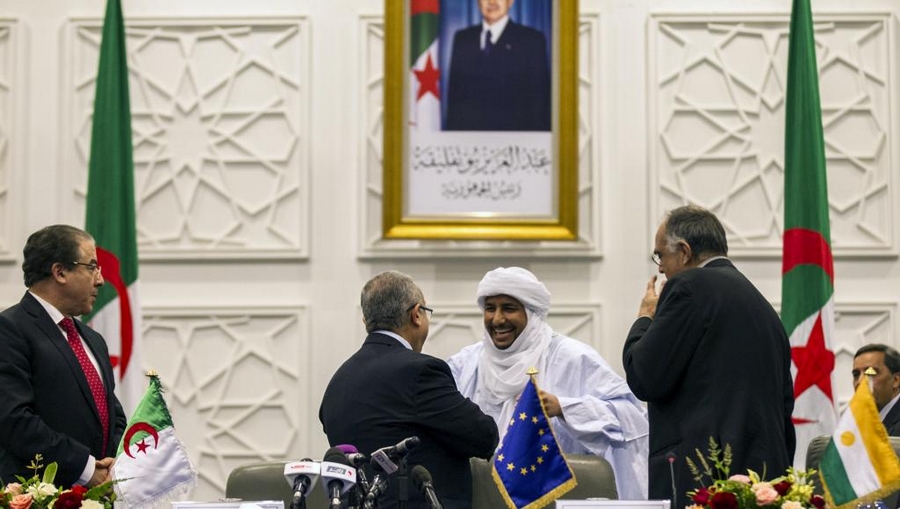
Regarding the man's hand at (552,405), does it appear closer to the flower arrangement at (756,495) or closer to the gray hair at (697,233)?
the gray hair at (697,233)

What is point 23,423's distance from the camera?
12.2 feet

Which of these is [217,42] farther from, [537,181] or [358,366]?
[358,366]

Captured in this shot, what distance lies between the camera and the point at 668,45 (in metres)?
6.54

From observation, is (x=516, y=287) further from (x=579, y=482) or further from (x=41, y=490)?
(x=41, y=490)

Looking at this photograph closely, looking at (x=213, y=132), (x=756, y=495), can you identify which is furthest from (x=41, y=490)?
(x=213, y=132)

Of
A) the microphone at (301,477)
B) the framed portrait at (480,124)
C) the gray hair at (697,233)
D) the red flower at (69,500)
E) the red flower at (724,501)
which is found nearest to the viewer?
the microphone at (301,477)

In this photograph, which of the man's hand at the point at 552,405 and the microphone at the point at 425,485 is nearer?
the microphone at the point at 425,485

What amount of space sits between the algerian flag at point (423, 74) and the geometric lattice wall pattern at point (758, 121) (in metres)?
1.14

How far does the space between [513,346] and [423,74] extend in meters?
2.16

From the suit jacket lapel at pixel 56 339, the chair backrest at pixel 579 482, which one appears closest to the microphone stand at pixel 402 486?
the chair backrest at pixel 579 482

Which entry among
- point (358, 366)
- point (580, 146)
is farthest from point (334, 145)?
point (358, 366)

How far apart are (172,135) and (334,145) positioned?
864mm

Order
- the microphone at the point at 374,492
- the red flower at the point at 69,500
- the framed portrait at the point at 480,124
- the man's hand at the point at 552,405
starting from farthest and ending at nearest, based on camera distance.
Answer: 1. the framed portrait at the point at 480,124
2. the man's hand at the point at 552,405
3. the red flower at the point at 69,500
4. the microphone at the point at 374,492

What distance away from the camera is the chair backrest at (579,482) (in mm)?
4043
